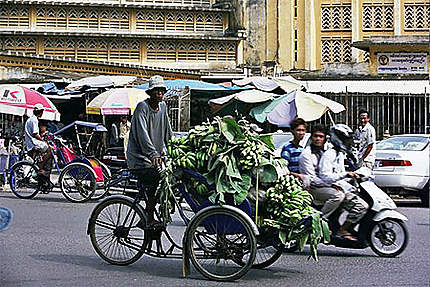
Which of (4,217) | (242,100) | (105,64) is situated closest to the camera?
(4,217)

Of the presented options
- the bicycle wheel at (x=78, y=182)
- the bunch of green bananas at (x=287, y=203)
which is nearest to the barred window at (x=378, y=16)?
the bicycle wheel at (x=78, y=182)

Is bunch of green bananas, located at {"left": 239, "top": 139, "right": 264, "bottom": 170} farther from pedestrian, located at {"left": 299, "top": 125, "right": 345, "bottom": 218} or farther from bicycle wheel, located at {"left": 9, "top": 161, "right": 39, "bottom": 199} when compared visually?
bicycle wheel, located at {"left": 9, "top": 161, "right": 39, "bottom": 199}

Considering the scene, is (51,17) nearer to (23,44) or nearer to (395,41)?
(23,44)

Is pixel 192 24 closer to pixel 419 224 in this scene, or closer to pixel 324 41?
pixel 324 41

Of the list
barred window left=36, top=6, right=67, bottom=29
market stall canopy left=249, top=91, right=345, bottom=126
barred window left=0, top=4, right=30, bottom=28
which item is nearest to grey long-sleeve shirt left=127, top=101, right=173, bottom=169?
market stall canopy left=249, top=91, right=345, bottom=126

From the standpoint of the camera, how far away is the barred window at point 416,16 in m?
30.4

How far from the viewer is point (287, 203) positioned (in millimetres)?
7211

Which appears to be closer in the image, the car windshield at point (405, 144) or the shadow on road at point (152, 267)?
the shadow on road at point (152, 267)

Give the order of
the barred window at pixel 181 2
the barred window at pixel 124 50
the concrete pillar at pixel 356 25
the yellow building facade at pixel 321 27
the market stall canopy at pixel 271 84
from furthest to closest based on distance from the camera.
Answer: the barred window at pixel 181 2 → the concrete pillar at pixel 356 25 → the barred window at pixel 124 50 → the yellow building facade at pixel 321 27 → the market stall canopy at pixel 271 84

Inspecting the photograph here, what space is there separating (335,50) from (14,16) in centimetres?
1305

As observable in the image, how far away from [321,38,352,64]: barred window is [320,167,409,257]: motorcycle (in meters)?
22.5

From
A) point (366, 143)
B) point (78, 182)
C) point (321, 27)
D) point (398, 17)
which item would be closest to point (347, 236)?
point (366, 143)

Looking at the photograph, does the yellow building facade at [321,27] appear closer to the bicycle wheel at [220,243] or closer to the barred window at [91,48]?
the barred window at [91,48]

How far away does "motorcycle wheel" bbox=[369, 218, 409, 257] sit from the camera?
845 cm
